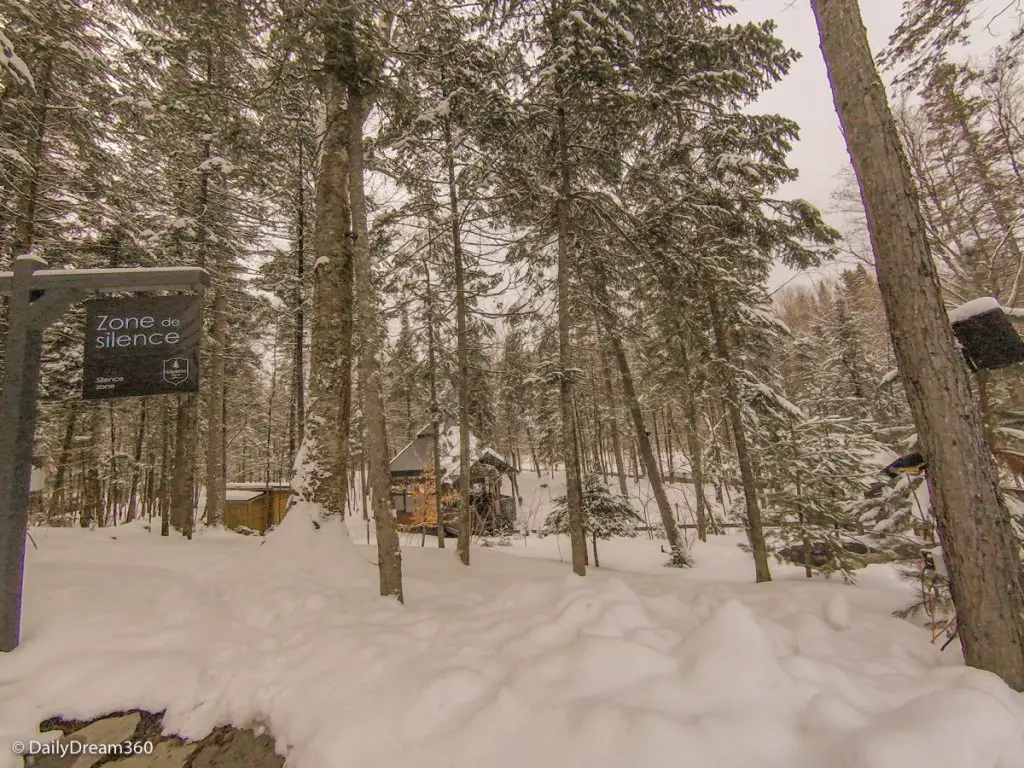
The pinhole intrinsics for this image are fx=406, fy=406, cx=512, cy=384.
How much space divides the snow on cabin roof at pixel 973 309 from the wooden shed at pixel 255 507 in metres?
20.3

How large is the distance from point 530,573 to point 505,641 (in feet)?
11.0

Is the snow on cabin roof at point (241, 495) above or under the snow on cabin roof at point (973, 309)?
under

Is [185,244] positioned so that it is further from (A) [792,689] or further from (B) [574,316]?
(A) [792,689]

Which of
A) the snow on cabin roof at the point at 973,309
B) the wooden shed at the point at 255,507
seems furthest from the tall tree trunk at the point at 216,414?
the snow on cabin roof at the point at 973,309

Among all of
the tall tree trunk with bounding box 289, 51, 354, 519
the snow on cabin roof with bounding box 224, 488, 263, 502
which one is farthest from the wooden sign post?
the snow on cabin roof with bounding box 224, 488, 263, 502

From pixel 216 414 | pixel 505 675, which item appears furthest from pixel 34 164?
pixel 505 675

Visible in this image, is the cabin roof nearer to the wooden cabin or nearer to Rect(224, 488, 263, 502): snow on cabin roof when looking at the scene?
the wooden cabin

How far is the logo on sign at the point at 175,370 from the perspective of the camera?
3.48 m

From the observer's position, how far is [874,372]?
75.3 ft

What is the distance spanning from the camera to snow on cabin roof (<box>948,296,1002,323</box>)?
326 centimetres

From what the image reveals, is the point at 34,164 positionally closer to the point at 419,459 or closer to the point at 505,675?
the point at 505,675

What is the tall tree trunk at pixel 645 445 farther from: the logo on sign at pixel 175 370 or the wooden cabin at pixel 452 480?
the logo on sign at pixel 175 370

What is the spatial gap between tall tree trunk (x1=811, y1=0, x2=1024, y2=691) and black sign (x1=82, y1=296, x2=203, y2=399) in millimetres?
5527

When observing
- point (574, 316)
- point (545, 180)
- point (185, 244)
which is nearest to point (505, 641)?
point (574, 316)
